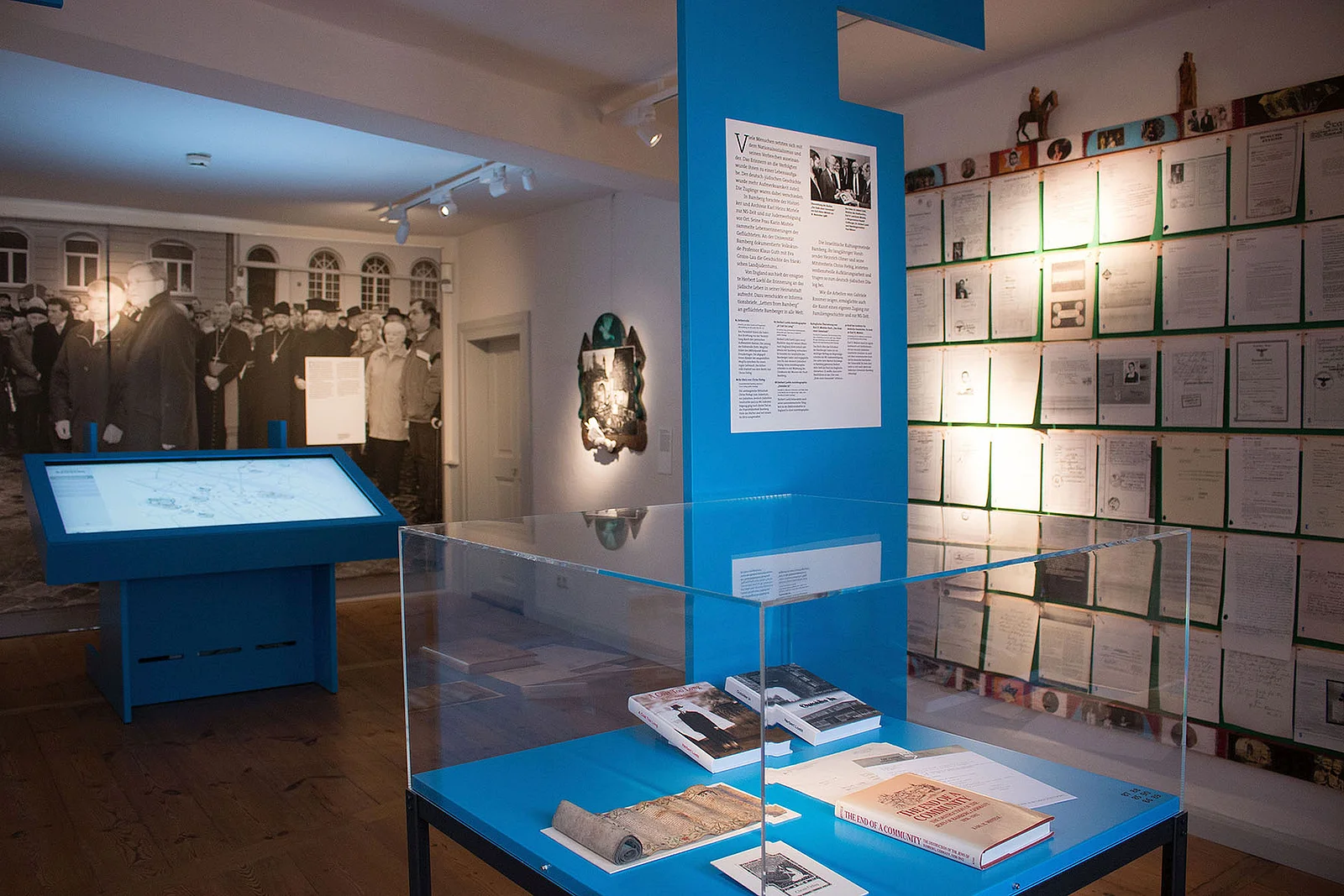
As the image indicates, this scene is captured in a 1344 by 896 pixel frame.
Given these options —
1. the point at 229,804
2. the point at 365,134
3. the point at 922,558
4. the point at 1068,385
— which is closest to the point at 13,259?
the point at 365,134

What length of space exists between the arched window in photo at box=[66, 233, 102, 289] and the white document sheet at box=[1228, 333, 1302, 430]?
20.9 ft

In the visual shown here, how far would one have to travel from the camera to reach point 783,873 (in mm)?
1157

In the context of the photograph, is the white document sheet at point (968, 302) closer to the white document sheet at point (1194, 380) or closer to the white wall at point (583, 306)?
the white document sheet at point (1194, 380)

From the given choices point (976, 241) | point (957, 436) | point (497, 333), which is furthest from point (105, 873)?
point (497, 333)

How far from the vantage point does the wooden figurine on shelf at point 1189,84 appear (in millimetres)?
3154

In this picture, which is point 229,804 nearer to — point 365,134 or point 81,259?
point 365,134

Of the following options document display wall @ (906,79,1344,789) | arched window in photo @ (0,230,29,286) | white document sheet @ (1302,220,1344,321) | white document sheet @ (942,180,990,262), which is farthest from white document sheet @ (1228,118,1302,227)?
arched window in photo @ (0,230,29,286)

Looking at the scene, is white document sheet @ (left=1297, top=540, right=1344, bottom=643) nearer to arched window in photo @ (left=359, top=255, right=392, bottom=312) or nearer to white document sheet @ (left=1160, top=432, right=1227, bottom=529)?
white document sheet @ (left=1160, top=432, right=1227, bottom=529)

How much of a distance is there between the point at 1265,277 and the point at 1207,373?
13.3 inches

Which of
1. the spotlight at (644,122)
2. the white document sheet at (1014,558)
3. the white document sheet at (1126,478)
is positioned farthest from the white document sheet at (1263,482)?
the spotlight at (644,122)

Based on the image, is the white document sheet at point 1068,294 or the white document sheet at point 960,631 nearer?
the white document sheet at point 960,631

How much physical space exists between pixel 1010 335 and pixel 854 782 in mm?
2715

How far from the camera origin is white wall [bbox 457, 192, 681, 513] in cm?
543

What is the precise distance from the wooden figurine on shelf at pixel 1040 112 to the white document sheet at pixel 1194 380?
90cm
